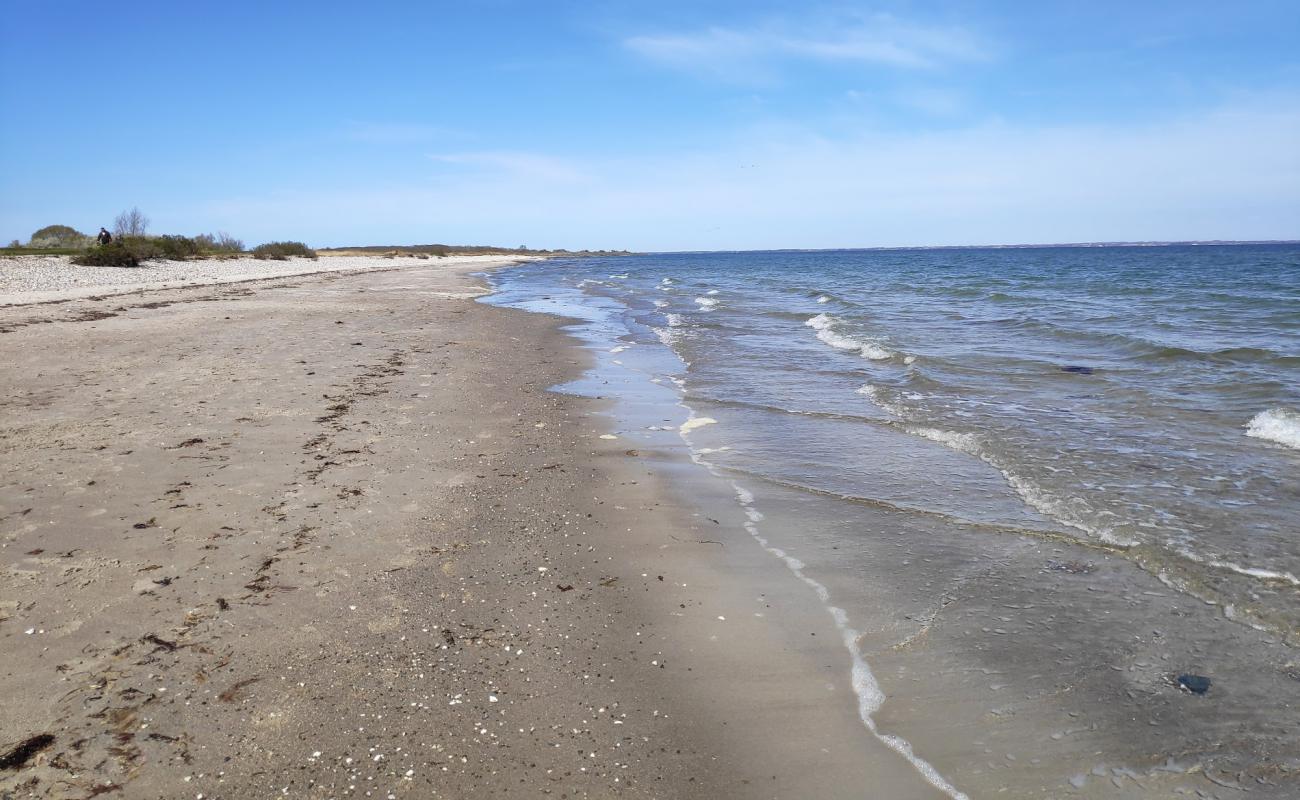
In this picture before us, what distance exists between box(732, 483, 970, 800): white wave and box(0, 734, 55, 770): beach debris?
3281 mm

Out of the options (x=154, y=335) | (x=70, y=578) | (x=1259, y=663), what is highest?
(x=154, y=335)

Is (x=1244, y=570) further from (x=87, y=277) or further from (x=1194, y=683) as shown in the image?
(x=87, y=277)

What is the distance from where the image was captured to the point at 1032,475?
21.5 feet

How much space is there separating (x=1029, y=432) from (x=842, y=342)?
825 centimetres

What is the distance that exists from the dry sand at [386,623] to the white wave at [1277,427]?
6349 mm

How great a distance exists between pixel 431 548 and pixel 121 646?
5.54ft

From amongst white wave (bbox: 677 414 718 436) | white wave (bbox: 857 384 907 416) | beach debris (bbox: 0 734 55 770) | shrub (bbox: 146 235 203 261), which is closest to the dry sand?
beach debris (bbox: 0 734 55 770)

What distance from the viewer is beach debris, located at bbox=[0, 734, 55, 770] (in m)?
2.69

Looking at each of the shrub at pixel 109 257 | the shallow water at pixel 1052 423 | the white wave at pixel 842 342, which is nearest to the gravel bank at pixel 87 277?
the shrub at pixel 109 257

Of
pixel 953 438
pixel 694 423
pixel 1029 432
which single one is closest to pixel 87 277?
pixel 694 423

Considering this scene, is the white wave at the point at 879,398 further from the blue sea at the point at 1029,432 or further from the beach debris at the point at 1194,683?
the beach debris at the point at 1194,683

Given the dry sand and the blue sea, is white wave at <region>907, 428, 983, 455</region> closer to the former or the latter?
the blue sea

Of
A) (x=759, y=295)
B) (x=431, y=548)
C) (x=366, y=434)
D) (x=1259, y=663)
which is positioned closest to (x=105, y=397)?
(x=366, y=434)

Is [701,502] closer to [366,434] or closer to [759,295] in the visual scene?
[366,434]
